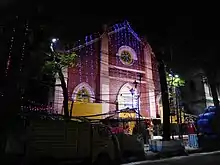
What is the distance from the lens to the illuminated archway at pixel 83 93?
24.6 meters

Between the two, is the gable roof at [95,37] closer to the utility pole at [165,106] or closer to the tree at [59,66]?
the tree at [59,66]

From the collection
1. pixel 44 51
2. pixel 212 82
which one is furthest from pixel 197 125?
pixel 44 51

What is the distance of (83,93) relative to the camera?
2550cm

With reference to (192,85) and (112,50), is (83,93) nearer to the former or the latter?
(112,50)

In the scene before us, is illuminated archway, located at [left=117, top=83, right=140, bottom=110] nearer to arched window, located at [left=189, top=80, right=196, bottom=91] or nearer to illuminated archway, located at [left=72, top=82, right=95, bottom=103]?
illuminated archway, located at [left=72, top=82, right=95, bottom=103]

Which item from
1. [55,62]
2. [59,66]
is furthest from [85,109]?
[55,62]

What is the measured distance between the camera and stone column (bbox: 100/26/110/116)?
26.5 m

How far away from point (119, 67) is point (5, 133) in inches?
842

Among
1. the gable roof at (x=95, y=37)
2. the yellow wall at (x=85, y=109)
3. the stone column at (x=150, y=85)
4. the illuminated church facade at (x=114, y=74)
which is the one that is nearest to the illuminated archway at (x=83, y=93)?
the illuminated church facade at (x=114, y=74)

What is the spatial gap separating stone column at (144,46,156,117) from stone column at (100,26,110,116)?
6225mm

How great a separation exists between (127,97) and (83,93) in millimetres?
6049

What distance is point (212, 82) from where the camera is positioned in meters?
26.3

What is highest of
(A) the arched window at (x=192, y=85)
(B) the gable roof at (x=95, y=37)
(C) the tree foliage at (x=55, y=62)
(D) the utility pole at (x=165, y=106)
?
(B) the gable roof at (x=95, y=37)

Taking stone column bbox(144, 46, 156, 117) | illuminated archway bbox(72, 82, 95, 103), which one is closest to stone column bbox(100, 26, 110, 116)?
illuminated archway bbox(72, 82, 95, 103)
